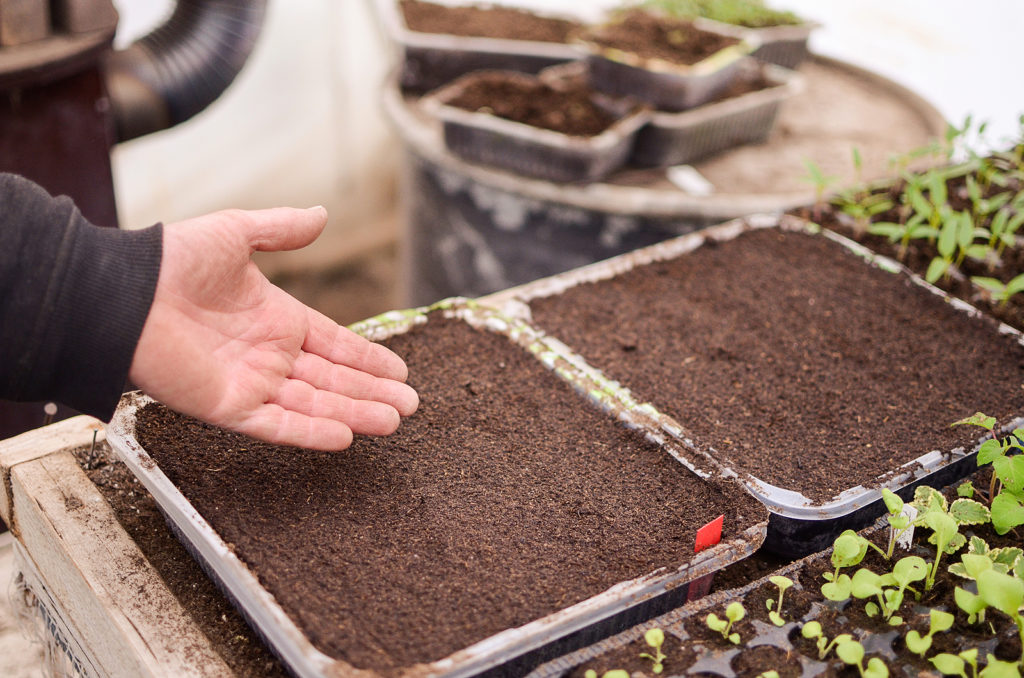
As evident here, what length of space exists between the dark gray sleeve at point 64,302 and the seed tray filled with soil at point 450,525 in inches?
4.6

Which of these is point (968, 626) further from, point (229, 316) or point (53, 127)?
point (53, 127)

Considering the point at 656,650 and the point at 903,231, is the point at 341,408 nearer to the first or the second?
the point at 656,650

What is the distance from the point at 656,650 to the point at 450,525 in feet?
0.99

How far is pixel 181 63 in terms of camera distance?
2381 mm

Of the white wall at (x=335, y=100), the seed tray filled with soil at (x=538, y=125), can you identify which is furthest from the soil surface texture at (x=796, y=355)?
the white wall at (x=335, y=100)

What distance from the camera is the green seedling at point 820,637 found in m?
0.97

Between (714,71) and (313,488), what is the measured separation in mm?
1900

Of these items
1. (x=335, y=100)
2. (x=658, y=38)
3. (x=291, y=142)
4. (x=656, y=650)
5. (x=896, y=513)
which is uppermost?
(x=658, y=38)

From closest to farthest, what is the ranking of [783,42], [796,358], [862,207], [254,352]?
[254,352], [796,358], [862,207], [783,42]

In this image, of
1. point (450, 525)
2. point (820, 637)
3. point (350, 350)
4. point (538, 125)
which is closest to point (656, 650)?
point (820, 637)

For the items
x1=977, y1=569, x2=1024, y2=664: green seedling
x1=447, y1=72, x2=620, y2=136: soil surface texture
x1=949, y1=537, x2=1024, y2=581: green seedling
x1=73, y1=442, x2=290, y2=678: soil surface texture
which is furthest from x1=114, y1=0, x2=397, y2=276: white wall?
x1=977, y1=569, x2=1024, y2=664: green seedling

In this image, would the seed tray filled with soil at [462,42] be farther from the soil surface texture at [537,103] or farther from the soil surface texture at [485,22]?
the soil surface texture at [537,103]

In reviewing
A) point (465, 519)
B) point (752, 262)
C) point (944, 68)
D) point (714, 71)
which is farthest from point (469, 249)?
point (944, 68)

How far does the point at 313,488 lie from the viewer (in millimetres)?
1144
